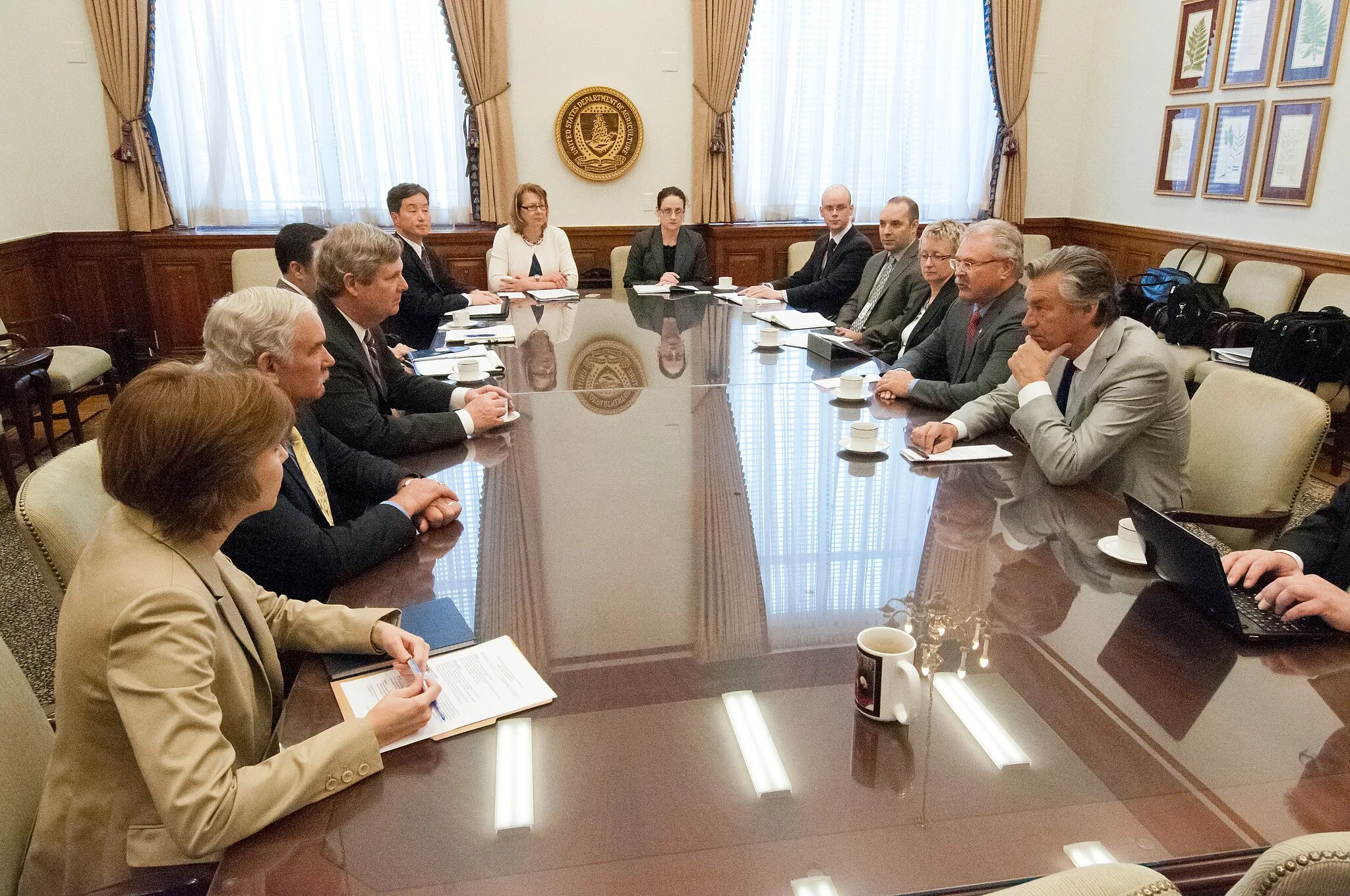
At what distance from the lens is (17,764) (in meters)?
1.30

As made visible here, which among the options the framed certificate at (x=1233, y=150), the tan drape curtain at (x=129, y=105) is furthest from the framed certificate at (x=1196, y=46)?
the tan drape curtain at (x=129, y=105)

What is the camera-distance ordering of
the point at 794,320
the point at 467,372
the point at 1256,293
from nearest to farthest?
the point at 467,372
the point at 794,320
the point at 1256,293

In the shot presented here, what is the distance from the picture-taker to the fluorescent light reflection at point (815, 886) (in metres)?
0.92

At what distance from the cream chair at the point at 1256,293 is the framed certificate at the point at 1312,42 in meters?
1.00

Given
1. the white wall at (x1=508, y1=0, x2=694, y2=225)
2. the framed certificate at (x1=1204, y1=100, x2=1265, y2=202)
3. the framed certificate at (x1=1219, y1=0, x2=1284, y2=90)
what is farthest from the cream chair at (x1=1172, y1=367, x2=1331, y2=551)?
the white wall at (x1=508, y1=0, x2=694, y2=225)

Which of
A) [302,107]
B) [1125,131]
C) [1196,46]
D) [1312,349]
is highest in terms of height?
[1196,46]

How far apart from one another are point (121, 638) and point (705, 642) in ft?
2.54

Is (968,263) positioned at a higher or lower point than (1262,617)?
higher

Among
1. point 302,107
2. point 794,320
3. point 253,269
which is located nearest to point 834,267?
point 794,320

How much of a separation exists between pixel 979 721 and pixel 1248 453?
61.9 inches

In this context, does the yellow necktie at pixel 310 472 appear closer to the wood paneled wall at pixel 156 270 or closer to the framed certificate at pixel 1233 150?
the wood paneled wall at pixel 156 270

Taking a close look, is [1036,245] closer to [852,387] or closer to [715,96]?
[715,96]

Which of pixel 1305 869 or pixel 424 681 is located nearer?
pixel 1305 869

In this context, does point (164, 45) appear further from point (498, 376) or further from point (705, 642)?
point (705, 642)
